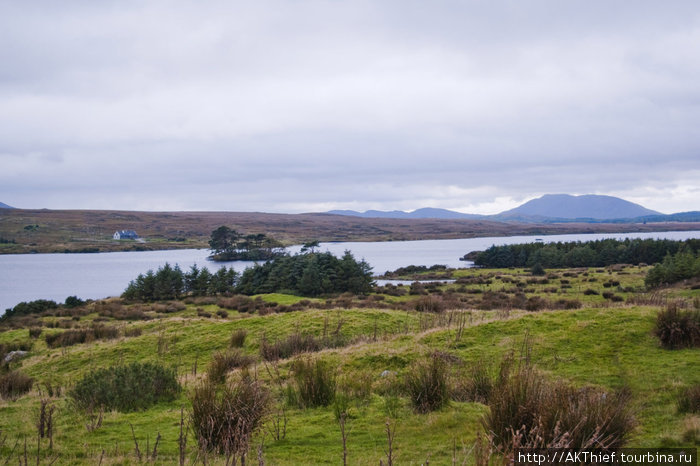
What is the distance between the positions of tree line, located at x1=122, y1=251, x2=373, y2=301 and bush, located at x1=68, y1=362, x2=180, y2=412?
31200 mm

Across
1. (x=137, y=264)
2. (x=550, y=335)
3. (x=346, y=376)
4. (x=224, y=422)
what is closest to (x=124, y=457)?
(x=224, y=422)

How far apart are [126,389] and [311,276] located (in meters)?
34.1

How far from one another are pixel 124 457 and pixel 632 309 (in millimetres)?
11640

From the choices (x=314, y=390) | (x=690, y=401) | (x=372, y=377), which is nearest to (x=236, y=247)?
(x=372, y=377)

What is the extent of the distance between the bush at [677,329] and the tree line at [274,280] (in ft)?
103

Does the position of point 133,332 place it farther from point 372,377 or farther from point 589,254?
point 589,254

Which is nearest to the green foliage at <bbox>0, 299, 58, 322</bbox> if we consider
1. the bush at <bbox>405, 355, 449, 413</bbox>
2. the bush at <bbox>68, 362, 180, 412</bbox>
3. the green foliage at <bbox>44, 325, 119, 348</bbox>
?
the green foliage at <bbox>44, 325, 119, 348</bbox>

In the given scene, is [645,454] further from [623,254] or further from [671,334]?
[623,254]

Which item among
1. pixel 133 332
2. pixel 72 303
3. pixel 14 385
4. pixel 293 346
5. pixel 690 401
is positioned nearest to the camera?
pixel 690 401

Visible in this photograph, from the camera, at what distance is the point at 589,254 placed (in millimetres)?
69625

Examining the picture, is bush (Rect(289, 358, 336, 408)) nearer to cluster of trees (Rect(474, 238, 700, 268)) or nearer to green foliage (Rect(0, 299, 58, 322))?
green foliage (Rect(0, 299, 58, 322))

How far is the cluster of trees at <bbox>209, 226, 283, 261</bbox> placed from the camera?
338 ft

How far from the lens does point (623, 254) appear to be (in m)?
69.0

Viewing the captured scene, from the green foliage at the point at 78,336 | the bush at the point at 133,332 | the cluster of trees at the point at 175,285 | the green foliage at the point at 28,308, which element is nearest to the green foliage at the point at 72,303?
the green foliage at the point at 28,308
